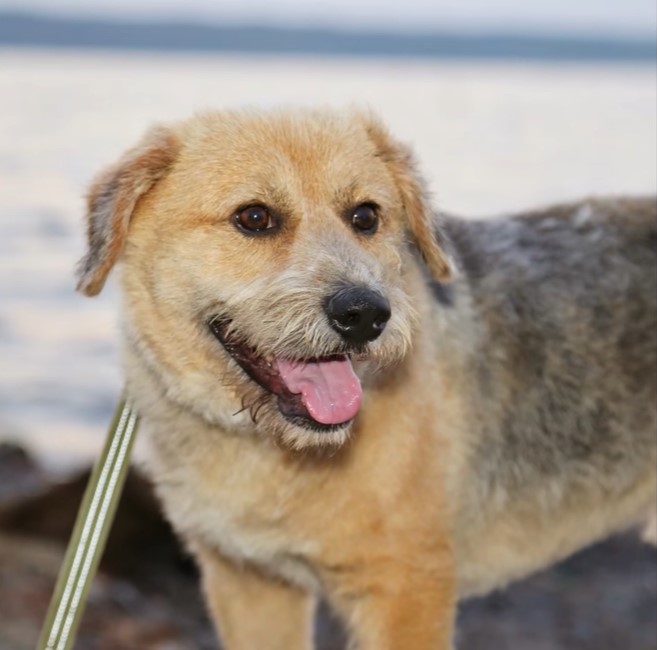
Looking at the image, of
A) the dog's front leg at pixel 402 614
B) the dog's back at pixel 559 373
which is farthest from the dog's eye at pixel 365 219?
the dog's front leg at pixel 402 614

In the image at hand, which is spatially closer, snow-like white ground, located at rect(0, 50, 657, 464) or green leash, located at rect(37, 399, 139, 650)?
green leash, located at rect(37, 399, 139, 650)

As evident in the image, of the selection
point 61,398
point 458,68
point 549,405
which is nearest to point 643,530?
point 549,405

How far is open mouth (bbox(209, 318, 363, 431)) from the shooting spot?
4383 millimetres

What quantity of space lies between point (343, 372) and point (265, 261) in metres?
0.45

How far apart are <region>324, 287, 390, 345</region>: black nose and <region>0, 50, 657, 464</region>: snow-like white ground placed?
1.17 metres

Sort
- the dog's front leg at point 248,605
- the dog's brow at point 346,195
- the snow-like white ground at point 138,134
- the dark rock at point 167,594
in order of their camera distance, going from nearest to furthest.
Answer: the dog's brow at point 346,195 < the dog's front leg at point 248,605 < the dark rock at point 167,594 < the snow-like white ground at point 138,134

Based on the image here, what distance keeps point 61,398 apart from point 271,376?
5320 mm

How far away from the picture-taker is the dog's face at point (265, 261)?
4.30m

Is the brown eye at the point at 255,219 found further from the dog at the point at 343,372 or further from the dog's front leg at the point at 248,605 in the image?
the dog's front leg at the point at 248,605

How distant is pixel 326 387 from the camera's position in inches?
175

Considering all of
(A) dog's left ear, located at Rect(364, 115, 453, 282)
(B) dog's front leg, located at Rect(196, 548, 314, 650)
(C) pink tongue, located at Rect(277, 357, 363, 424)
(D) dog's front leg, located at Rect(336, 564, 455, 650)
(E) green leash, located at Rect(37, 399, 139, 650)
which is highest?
(A) dog's left ear, located at Rect(364, 115, 453, 282)

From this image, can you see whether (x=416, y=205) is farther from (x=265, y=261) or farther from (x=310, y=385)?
(x=310, y=385)

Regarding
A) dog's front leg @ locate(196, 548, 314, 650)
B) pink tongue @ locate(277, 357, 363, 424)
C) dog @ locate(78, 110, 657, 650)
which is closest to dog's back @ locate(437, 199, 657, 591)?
dog @ locate(78, 110, 657, 650)

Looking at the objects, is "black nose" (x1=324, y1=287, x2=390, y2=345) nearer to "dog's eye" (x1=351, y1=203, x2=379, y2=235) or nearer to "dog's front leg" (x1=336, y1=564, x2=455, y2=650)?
"dog's eye" (x1=351, y1=203, x2=379, y2=235)
